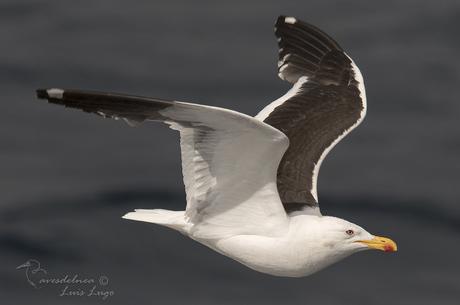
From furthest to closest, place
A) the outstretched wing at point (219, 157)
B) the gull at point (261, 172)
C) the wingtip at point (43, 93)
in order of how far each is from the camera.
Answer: the gull at point (261, 172)
the outstretched wing at point (219, 157)
the wingtip at point (43, 93)

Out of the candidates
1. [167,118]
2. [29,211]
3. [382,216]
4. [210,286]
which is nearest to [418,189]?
[382,216]

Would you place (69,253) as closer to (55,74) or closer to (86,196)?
(86,196)

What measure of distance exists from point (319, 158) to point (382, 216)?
5.43 m

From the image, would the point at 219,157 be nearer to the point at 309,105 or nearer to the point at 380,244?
the point at 380,244

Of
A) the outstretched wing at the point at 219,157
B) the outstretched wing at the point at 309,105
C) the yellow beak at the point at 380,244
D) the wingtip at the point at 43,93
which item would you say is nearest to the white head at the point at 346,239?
the yellow beak at the point at 380,244

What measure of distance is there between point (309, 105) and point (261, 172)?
102 inches

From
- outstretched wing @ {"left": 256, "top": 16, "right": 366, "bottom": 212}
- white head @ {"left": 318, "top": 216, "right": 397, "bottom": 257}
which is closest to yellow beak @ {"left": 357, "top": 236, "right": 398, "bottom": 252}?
white head @ {"left": 318, "top": 216, "right": 397, "bottom": 257}

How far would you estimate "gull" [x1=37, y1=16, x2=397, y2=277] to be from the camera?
601 inches

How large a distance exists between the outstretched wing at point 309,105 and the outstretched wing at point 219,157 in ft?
2.00

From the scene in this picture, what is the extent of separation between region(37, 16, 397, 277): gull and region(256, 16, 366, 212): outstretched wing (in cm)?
1

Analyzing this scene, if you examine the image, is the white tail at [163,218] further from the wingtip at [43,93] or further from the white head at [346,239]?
the wingtip at [43,93]

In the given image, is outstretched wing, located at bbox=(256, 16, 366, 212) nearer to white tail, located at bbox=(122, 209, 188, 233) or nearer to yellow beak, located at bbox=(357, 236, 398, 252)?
yellow beak, located at bbox=(357, 236, 398, 252)

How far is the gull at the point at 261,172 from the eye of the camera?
15258 mm

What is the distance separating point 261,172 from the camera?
1639 centimetres
